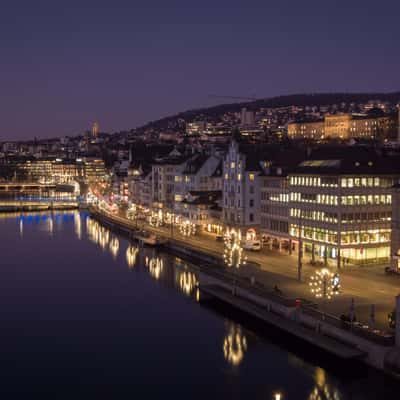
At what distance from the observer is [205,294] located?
42.8 metres

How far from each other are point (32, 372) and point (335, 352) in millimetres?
14314

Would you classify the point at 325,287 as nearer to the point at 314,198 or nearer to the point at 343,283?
the point at 343,283

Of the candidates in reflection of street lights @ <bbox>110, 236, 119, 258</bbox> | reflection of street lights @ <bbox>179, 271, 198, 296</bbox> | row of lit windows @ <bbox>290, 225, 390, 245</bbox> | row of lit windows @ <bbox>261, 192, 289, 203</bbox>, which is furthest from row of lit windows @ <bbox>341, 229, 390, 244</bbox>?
reflection of street lights @ <bbox>110, 236, 119, 258</bbox>

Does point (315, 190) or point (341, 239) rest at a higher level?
point (315, 190)

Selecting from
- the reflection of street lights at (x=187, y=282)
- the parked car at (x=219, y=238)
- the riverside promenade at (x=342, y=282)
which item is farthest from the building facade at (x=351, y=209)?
the parked car at (x=219, y=238)

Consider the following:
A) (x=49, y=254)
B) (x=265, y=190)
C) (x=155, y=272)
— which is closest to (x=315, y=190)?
(x=265, y=190)

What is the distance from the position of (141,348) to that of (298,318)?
845cm

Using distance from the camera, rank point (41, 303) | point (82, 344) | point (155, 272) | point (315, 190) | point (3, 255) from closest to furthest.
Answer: point (82, 344)
point (41, 303)
point (315, 190)
point (155, 272)
point (3, 255)

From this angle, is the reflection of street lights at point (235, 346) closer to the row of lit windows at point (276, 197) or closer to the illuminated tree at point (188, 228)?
the row of lit windows at point (276, 197)

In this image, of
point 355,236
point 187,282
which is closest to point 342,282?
point 355,236

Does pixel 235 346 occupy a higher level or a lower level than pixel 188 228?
lower

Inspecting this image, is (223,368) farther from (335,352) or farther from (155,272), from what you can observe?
(155,272)

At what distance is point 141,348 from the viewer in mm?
32625

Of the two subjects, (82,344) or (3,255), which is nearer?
(82,344)
